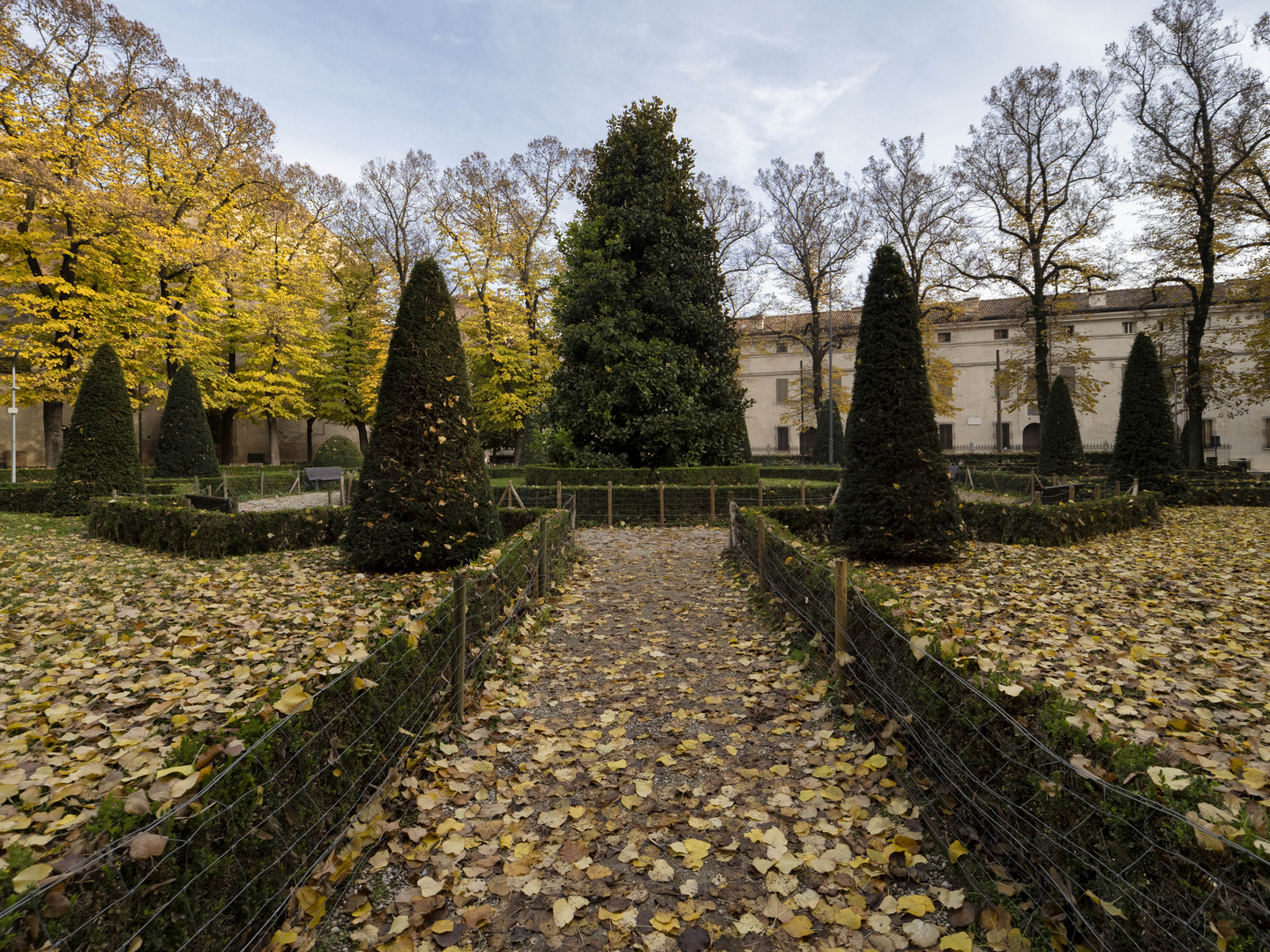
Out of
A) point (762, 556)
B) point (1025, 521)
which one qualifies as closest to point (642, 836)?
point (762, 556)

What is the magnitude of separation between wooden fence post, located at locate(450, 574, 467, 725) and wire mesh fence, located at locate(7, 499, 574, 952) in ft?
0.29

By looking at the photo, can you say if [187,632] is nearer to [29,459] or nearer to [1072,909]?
[1072,909]

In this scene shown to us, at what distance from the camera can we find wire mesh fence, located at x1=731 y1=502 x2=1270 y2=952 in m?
1.93

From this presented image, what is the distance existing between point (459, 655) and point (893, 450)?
22.5 ft

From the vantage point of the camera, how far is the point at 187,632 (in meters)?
5.46

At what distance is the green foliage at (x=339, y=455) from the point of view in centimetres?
2894

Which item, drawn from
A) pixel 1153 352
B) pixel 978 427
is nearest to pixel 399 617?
pixel 1153 352

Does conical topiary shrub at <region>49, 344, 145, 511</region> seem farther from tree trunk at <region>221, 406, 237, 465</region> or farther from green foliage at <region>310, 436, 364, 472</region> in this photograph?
tree trunk at <region>221, 406, 237, 465</region>

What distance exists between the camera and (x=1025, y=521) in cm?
1044

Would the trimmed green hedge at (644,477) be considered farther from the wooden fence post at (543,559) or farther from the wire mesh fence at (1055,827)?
the wire mesh fence at (1055,827)

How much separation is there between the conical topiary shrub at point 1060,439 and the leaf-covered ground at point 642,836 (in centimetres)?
2184

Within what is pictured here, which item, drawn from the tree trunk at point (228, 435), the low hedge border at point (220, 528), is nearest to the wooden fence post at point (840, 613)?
the low hedge border at point (220, 528)

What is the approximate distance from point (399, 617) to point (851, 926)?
3210 mm

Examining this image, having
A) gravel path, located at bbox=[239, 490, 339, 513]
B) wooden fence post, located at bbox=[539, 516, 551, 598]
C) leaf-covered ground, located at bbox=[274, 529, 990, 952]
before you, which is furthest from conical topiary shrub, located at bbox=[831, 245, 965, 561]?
gravel path, located at bbox=[239, 490, 339, 513]
